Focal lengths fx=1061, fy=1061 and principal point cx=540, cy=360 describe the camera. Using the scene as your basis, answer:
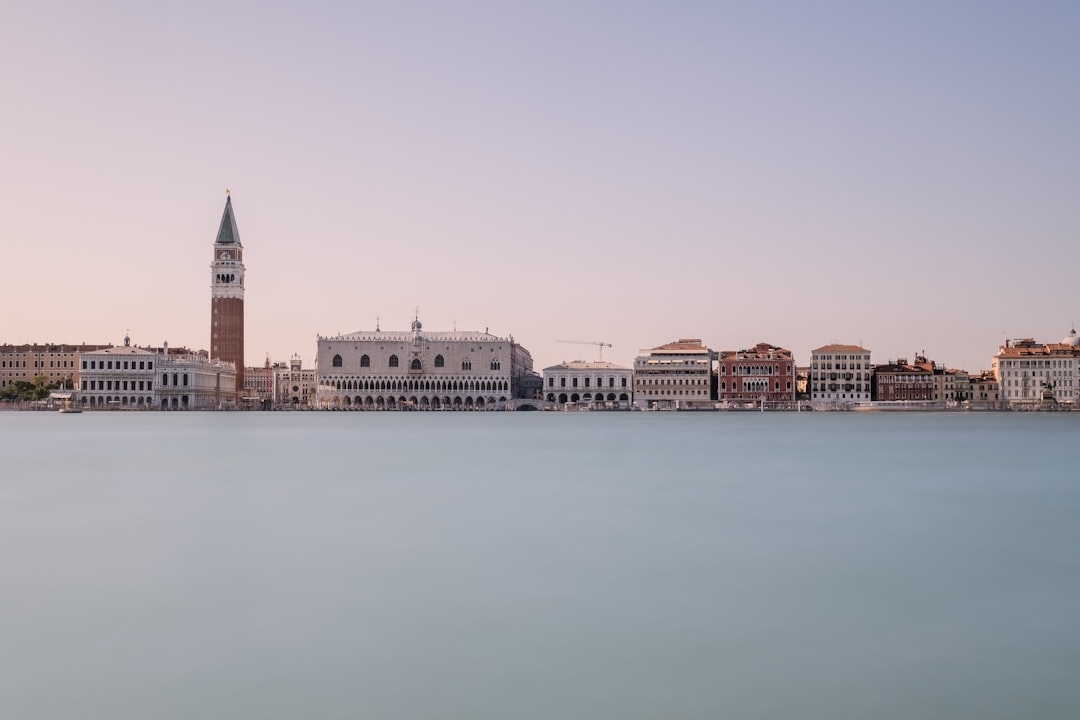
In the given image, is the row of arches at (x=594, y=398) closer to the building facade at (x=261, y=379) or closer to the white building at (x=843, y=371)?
the white building at (x=843, y=371)

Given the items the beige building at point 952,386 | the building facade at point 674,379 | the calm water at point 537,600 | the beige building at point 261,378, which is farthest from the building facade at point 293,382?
the calm water at point 537,600

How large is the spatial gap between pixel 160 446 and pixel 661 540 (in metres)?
24.4

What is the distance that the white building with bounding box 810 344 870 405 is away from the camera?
285 ft

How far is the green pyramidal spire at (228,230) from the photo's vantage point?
309 ft

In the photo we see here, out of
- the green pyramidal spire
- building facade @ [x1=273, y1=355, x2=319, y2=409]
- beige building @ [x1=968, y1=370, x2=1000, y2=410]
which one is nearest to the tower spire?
the green pyramidal spire

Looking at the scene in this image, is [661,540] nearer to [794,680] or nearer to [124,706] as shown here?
[794,680]

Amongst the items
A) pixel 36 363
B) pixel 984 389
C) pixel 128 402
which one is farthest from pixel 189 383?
pixel 984 389

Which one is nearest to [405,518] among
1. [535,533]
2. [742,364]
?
[535,533]

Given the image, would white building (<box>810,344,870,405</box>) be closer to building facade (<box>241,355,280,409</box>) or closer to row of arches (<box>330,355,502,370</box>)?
row of arches (<box>330,355,502,370</box>)

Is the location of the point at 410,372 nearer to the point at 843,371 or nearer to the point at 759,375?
the point at 759,375

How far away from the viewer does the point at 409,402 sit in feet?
306

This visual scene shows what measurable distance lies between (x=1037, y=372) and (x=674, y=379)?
29513mm

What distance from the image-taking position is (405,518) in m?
14.8

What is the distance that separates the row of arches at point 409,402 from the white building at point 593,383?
5028 mm
